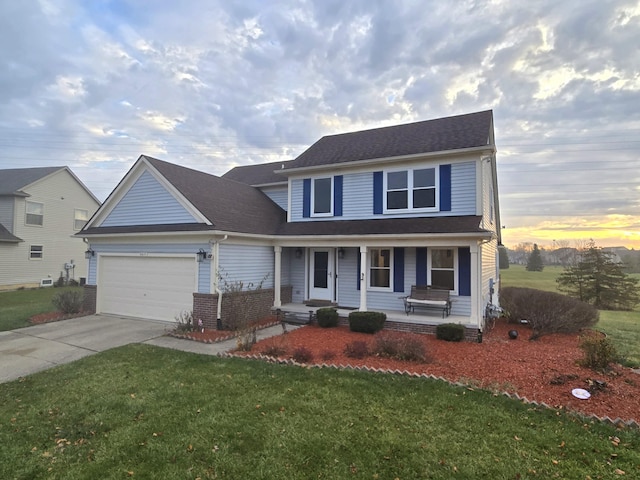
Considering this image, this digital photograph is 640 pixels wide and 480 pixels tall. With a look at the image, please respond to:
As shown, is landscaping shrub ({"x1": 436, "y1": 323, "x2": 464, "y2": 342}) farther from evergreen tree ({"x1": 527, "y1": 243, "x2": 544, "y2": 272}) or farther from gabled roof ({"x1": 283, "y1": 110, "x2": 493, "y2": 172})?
evergreen tree ({"x1": 527, "y1": 243, "x2": 544, "y2": 272})

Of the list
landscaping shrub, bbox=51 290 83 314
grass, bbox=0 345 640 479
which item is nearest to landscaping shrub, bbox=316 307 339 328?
grass, bbox=0 345 640 479

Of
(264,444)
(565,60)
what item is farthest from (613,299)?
(264,444)

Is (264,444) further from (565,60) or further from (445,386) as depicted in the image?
(565,60)

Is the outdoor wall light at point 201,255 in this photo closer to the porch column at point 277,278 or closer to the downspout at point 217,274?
the downspout at point 217,274

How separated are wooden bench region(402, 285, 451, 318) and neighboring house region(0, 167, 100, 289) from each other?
25.7 m

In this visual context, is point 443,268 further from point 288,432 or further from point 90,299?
point 90,299

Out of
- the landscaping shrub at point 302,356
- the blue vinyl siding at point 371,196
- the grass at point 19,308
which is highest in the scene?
the blue vinyl siding at point 371,196

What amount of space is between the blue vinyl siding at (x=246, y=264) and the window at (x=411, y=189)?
487cm

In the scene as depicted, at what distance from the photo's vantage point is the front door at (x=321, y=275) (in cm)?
1327

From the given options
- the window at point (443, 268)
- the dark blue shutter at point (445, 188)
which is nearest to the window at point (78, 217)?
the window at point (443, 268)

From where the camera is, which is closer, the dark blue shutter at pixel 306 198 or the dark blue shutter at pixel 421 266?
the dark blue shutter at pixel 421 266

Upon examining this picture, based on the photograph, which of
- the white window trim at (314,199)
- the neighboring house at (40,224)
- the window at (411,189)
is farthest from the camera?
the neighboring house at (40,224)

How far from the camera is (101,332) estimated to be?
10.0 m

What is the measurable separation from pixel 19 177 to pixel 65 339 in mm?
22841
